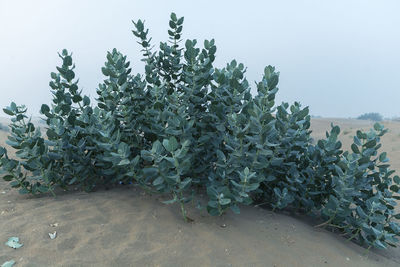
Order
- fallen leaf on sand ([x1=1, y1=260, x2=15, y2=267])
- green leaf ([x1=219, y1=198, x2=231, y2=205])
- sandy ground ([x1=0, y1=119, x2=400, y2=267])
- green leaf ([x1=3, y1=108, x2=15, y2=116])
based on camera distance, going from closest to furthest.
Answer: fallen leaf on sand ([x1=1, y1=260, x2=15, y2=267]) → sandy ground ([x1=0, y1=119, x2=400, y2=267]) → green leaf ([x1=219, y1=198, x2=231, y2=205]) → green leaf ([x1=3, y1=108, x2=15, y2=116])

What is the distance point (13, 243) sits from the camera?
2.70 metres

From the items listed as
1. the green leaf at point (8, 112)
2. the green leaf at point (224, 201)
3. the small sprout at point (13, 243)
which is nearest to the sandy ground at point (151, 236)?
the small sprout at point (13, 243)

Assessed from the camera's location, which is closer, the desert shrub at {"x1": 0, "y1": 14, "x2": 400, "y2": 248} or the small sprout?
the small sprout

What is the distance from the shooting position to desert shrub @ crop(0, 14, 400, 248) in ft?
9.82

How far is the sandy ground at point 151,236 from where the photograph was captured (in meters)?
2.62

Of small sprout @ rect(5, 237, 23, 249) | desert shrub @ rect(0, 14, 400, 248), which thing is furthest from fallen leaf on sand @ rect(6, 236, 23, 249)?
desert shrub @ rect(0, 14, 400, 248)

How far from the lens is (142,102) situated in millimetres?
3719

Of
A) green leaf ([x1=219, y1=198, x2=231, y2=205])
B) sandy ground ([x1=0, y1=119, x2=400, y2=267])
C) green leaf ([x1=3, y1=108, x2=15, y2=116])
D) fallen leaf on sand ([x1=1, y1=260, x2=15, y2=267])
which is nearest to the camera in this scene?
fallen leaf on sand ([x1=1, y1=260, x2=15, y2=267])

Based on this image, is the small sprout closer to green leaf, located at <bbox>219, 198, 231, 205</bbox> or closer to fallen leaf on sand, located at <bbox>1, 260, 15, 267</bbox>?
fallen leaf on sand, located at <bbox>1, 260, 15, 267</bbox>

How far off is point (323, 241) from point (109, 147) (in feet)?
7.80

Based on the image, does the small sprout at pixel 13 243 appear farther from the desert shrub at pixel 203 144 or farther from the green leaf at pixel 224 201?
the green leaf at pixel 224 201

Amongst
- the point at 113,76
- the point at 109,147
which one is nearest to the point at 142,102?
the point at 113,76

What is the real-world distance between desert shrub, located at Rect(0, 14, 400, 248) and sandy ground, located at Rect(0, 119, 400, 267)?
21 centimetres

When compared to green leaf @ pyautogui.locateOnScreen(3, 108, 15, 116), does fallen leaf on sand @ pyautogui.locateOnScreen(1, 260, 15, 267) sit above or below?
below
